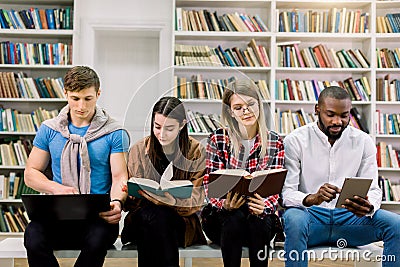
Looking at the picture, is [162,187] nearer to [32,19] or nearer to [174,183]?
[174,183]

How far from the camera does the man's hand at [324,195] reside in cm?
241

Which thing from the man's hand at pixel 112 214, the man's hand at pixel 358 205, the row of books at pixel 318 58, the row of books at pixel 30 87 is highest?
the row of books at pixel 318 58

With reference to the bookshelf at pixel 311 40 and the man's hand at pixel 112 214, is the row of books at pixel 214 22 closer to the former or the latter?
the bookshelf at pixel 311 40

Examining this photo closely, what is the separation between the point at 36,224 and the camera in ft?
7.50

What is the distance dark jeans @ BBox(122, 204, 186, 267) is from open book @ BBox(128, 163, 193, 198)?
83 mm

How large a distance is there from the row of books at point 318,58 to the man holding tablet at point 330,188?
2.09 m

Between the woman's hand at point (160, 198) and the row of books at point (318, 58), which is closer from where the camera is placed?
the woman's hand at point (160, 198)

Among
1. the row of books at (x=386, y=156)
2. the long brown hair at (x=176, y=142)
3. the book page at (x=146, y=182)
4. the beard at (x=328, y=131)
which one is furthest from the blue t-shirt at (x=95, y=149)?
the row of books at (x=386, y=156)

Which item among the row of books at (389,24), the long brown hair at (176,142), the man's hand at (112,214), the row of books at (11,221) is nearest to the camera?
the man's hand at (112,214)

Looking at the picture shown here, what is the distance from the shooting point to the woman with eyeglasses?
2.26 metres

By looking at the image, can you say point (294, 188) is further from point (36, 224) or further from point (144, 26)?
point (144, 26)

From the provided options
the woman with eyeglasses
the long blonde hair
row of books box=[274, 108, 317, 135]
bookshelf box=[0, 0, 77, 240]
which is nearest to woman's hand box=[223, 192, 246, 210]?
the woman with eyeglasses

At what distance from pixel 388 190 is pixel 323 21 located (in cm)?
154

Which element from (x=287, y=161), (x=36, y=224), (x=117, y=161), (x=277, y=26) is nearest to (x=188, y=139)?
(x=117, y=161)
